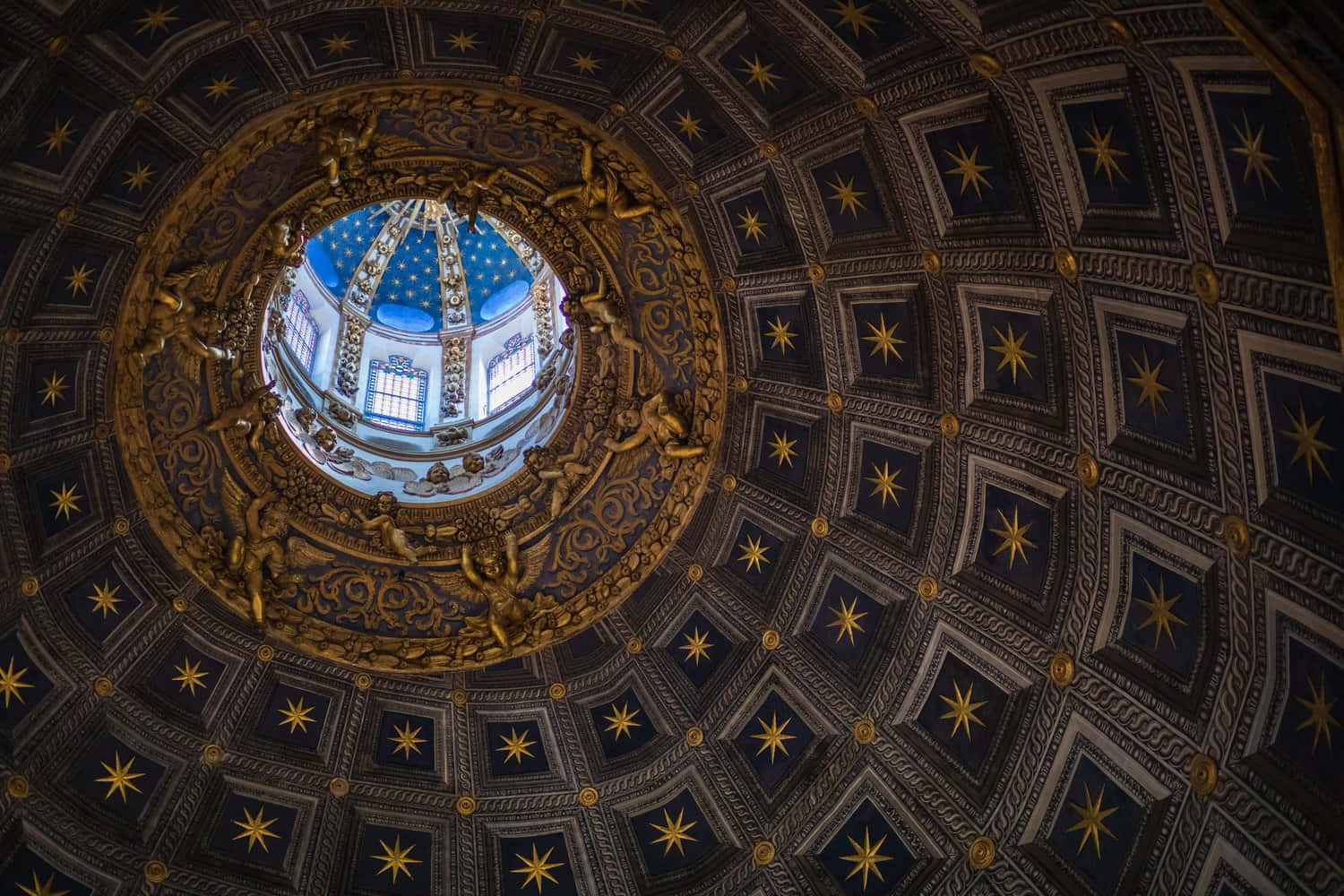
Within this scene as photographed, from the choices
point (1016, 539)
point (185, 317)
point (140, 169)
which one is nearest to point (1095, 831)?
point (1016, 539)

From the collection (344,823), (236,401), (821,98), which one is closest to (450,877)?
(344,823)

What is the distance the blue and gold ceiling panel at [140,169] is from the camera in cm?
2288

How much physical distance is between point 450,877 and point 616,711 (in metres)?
4.90

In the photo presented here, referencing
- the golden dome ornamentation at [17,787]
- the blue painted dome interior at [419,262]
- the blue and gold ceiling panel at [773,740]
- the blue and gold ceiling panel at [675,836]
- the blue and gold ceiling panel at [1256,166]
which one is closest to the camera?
the blue and gold ceiling panel at [1256,166]

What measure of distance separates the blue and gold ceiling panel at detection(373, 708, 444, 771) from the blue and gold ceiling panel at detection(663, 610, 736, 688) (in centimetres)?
552

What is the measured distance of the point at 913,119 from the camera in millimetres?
21500

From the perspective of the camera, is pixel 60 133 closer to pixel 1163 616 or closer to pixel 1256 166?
pixel 1256 166

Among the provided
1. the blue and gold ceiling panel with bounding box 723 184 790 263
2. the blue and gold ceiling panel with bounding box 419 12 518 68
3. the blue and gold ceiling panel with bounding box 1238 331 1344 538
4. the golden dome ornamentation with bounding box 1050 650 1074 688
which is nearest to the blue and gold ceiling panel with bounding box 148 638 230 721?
the blue and gold ceiling panel with bounding box 419 12 518 68

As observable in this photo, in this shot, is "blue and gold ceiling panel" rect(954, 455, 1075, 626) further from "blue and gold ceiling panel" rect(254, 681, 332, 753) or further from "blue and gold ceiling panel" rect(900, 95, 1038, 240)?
"blue and gold ceiling panel" rect(254, 681, 332, 753)

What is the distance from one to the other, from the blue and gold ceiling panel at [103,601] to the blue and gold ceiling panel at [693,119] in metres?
14.2

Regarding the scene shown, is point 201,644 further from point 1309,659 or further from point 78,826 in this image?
point 1309,659

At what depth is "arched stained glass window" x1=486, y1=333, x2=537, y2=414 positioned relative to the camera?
3331cm

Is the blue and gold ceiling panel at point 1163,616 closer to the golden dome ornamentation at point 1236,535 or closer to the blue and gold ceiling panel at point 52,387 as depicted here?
the golden dome ornamentation at point 1236,535

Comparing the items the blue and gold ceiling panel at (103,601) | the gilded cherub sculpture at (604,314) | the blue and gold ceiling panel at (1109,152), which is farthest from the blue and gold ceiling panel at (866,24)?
the blue and gold ceiling panel at (103,601)
